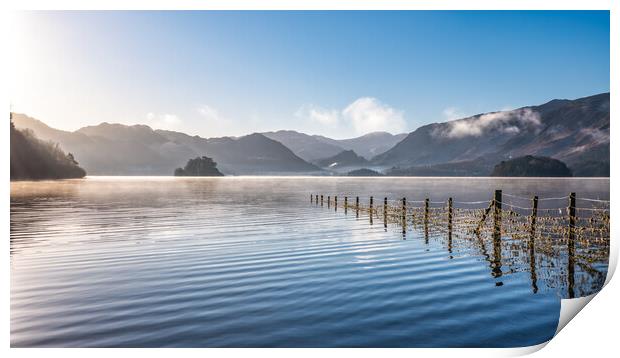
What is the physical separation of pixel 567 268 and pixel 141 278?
12143 mm

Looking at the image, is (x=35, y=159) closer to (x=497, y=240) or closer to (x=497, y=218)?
(x=497, y=218)

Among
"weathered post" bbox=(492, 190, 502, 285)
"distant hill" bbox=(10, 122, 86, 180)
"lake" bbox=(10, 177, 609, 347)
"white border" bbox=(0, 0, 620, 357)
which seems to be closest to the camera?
"lake" bbox=(10, 177, 609, 347)

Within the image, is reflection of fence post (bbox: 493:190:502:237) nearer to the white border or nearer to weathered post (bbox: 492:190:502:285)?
weathered post (bbox: 492:190:502:285)

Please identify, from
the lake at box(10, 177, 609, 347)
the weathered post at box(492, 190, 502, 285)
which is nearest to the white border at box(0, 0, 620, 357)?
the lake at box(10, 177, 609, 347)

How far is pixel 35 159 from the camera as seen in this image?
116625mm

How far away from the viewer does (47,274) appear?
43.7 feet

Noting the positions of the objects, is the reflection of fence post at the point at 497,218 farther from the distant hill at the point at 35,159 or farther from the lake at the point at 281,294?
A: the distant hill at the point at 35,159

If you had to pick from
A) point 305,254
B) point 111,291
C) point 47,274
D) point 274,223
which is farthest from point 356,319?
point 274,223

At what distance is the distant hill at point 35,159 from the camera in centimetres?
9956

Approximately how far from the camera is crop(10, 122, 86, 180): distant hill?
99.6 metres
